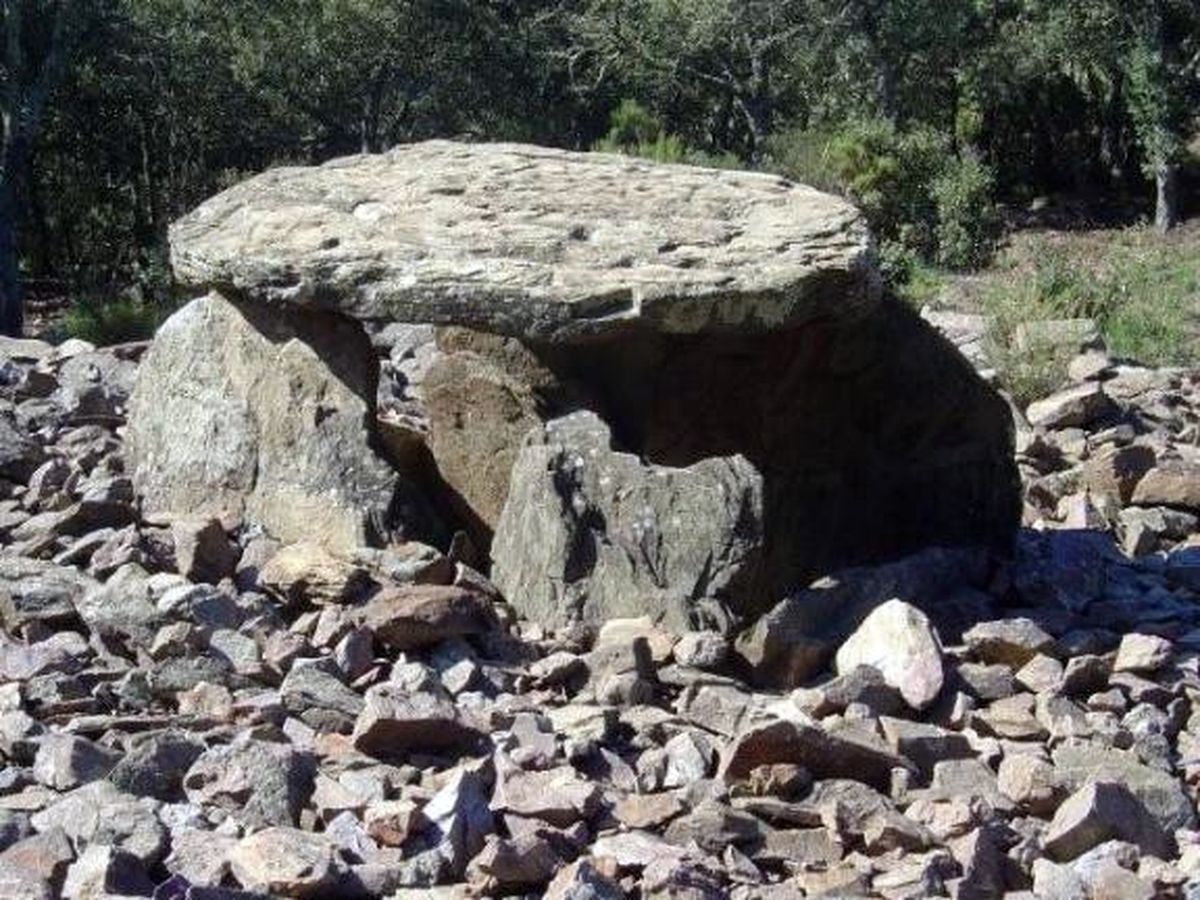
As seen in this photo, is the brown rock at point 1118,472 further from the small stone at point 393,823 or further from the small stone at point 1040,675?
the small stone at point 393,823

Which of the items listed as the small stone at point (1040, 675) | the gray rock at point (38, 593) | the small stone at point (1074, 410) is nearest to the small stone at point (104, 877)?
the gray rock at point (38, 593)

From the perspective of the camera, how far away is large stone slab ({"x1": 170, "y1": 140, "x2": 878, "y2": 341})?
17.1 feet

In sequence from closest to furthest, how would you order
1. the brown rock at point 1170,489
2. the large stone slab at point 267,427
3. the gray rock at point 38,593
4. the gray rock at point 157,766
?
the gray rock at point 157,766, the gray rock at point 38,593, the large stone slab at point 267,427, the brown rock at point 1170,489

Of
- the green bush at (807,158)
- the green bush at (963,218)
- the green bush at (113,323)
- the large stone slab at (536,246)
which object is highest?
the large stone slab at (536,246)

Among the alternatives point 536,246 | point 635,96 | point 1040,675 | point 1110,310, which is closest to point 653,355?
point 536,246

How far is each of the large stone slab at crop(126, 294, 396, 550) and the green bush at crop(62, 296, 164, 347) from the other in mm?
5355

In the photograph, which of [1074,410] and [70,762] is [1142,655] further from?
[1074,410]

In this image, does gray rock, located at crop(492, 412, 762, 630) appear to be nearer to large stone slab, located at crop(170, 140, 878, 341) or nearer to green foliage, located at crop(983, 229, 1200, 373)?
large stone slab, located at crop(170, 140, 878, 341)

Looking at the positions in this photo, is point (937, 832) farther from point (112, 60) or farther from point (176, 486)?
point (112, 60)

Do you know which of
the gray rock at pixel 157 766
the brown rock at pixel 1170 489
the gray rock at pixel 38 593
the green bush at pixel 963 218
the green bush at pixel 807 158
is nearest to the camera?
the gray rock at pixel 157 766

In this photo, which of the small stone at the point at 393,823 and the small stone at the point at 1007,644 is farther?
the small stone at the point at 1007,644

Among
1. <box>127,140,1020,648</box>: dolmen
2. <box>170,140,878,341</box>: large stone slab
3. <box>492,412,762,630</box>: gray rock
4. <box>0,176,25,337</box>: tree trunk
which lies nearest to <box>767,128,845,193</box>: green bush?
<box>0,176,25,337</box>: tree trunk

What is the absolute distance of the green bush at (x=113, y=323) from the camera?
457 inches

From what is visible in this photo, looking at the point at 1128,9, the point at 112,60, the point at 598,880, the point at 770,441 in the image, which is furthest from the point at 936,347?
the point at 1128,9
